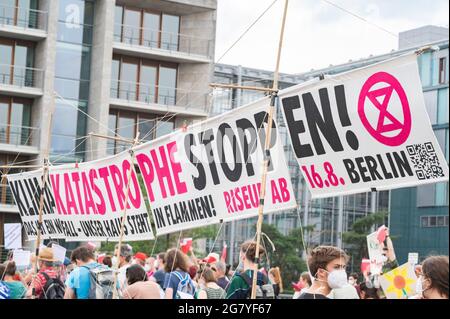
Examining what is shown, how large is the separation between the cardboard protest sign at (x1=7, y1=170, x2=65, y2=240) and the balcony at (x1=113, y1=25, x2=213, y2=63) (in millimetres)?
17088

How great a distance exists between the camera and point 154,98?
114ft

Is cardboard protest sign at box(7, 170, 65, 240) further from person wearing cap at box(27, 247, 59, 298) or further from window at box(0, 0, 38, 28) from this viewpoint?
window at box(0, 0, 38, 28)

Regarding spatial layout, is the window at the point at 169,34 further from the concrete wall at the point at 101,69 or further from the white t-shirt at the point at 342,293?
the white t-shirt at the point at 342,293

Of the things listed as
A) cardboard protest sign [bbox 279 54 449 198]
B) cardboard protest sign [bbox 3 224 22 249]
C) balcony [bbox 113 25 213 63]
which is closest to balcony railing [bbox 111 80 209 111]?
balcony [bbox 113 25 213 63]

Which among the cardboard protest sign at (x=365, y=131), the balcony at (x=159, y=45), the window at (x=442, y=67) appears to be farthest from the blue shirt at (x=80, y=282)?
the window at (x=442, y=67)

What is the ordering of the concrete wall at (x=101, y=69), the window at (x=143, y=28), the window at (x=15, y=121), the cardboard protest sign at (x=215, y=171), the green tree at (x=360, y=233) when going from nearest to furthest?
the cardboard protest sign at (x=215, y=171), the window at (x=15, y=121), the concrete wall at (x=101, y=69), the window at (x=143, y=28), the green tree at (x=360, y=233)

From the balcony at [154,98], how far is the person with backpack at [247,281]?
26.6m

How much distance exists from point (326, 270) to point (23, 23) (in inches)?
1074

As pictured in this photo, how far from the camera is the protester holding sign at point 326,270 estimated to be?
543cm

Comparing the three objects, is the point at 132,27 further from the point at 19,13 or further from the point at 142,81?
the point at 19,13

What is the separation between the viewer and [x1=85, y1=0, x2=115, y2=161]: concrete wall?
109 ft
